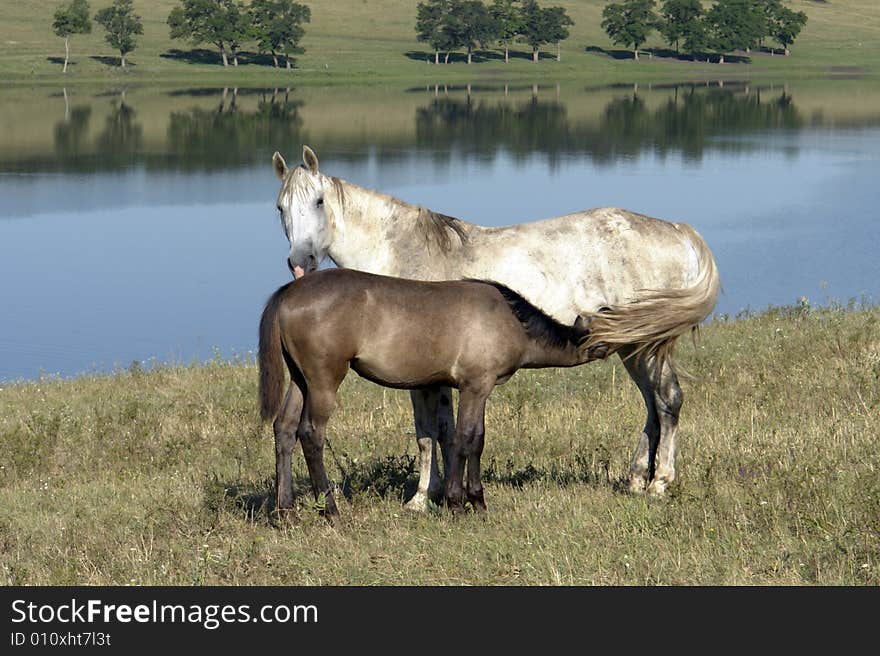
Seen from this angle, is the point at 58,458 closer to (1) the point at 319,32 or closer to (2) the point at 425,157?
(2) the point at 425,157

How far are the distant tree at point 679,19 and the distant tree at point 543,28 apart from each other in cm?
1419

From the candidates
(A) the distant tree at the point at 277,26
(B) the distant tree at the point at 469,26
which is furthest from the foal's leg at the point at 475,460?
(B) the distant tree at the point at 469,26

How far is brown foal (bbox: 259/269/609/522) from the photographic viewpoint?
716cm

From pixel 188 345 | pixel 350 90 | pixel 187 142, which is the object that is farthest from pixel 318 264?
pixel 350 90

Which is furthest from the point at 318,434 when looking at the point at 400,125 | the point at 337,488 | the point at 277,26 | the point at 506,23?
the point at 506,23

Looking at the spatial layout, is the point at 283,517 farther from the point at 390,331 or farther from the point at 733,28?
the point at 733,28

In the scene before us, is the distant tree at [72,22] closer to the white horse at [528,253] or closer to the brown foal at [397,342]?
the white horse at [528,253]

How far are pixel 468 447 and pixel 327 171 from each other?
38817 mm

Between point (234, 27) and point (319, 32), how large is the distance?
20312mm

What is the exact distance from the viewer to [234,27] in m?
128

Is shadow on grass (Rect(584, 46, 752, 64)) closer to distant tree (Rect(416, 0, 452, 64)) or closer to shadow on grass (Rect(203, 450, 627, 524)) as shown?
distant tree (Rect(416, 0, 452, 64))

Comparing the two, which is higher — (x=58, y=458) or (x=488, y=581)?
(x=488, y=581)

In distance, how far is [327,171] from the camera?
45344 mm

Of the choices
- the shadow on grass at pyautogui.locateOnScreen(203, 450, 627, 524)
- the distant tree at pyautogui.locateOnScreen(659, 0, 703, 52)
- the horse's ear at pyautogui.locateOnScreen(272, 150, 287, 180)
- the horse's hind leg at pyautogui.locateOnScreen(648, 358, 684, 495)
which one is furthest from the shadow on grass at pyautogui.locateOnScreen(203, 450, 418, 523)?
the distant tree at pyautogui.locateOnScreen(659, 0, 703, 52)
